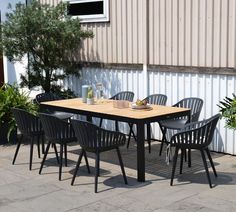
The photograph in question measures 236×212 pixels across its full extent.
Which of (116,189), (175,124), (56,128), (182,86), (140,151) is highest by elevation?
(182,86)

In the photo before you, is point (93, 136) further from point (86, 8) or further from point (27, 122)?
point (86, 8)

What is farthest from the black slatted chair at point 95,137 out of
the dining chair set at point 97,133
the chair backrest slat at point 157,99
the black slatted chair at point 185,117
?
the chair backrest slat at point 157,99

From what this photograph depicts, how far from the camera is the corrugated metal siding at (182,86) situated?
22.7 feet

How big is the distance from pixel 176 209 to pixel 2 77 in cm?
906

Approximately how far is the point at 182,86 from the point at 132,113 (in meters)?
1.87

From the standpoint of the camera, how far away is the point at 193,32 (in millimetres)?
7117

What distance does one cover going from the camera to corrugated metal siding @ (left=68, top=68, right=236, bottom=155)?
22.7ft

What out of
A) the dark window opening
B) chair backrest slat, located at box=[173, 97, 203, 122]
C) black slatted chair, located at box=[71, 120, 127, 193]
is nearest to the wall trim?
chair backrest slat, located at box=[173, 97, 203, 122]

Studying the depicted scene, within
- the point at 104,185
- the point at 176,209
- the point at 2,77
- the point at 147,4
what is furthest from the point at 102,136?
the point at 2,77

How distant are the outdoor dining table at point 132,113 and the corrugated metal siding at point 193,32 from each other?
4.11 ft

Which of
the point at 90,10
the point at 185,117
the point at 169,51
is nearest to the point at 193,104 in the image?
the point at 185,117

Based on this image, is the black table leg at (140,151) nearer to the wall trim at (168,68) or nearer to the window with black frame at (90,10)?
the wall trim at (168,68)

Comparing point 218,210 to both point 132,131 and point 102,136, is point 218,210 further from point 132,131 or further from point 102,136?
point 132,131

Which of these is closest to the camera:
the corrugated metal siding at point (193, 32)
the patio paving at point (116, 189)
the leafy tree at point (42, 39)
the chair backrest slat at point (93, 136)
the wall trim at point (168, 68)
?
the patio paving at point (116, 189)
